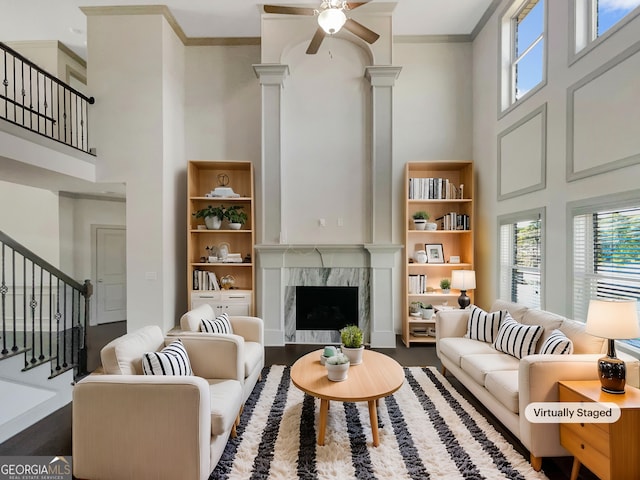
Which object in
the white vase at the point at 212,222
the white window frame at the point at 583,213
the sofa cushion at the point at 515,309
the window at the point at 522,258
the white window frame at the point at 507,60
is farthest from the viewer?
the white vase at the point at 212,222

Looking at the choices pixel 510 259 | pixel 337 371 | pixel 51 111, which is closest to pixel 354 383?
pixel 337 371

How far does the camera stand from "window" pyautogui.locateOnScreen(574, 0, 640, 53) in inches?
94.0

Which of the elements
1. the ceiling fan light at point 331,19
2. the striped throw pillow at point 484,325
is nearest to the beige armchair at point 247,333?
the striped throw pillow at point 484,325

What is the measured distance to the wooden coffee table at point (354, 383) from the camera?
7.13 ft

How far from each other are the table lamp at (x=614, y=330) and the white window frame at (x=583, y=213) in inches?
23.6

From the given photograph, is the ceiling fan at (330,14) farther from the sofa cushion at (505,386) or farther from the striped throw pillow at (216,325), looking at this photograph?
the sofa cushion at (505,386)

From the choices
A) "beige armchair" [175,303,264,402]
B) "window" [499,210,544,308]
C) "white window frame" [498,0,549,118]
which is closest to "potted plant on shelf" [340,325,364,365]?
"beige armchair" [175,303,264,402]

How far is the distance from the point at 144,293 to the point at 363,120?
378 centimetres

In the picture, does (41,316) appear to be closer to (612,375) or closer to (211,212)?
(211,212)

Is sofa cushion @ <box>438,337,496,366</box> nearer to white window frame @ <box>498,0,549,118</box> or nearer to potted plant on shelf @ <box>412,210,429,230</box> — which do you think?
potted plant on shelf @ <box>412,210,429,230</box>

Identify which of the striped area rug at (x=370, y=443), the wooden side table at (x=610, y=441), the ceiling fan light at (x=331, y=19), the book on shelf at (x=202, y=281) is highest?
the ceiling fan light at (x=331, y=19)

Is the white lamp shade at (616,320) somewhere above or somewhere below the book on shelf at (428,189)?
below

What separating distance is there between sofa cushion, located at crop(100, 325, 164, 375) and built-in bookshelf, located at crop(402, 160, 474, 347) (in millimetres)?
3253

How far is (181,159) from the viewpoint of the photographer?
4.77 m
